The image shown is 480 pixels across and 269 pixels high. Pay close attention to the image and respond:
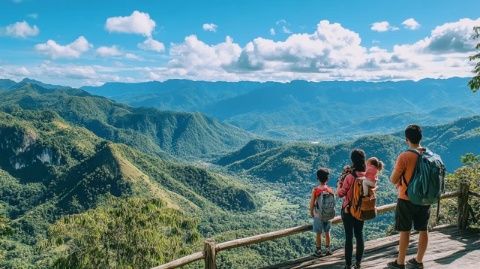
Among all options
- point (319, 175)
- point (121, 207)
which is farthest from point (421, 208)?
point (121, 207)

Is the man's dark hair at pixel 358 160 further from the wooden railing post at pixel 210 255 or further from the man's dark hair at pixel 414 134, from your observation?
the wooden railing post at pixel 210 255

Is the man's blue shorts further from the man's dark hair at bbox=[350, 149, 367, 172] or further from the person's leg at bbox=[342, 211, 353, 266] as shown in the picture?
the man's dark hair at bbox=[350, 149, 367, 172]

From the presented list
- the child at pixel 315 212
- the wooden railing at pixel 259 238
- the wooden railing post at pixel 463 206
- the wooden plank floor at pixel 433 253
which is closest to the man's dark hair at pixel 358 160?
the child at pixel 315 212

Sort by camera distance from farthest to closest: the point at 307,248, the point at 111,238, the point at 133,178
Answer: the point at 133,178 → the point at 307,248 → the point at 111,238

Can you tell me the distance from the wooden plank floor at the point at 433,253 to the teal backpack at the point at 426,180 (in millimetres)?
3078

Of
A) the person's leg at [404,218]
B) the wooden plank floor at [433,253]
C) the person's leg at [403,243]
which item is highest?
the person's leg at [404,218]

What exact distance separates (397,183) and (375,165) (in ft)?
2.13

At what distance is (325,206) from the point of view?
12.1 meters

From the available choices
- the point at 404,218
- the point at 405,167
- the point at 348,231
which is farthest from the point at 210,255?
the point at 405,167

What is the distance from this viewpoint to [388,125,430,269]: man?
30.4 feet

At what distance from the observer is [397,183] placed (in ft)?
31.4

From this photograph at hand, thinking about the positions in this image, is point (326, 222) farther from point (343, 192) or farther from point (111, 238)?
point (111, 238)

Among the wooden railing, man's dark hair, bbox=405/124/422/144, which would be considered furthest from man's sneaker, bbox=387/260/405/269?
man's dark hair, bbox=405/124/422/144

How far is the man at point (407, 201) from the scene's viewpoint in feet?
30.4
